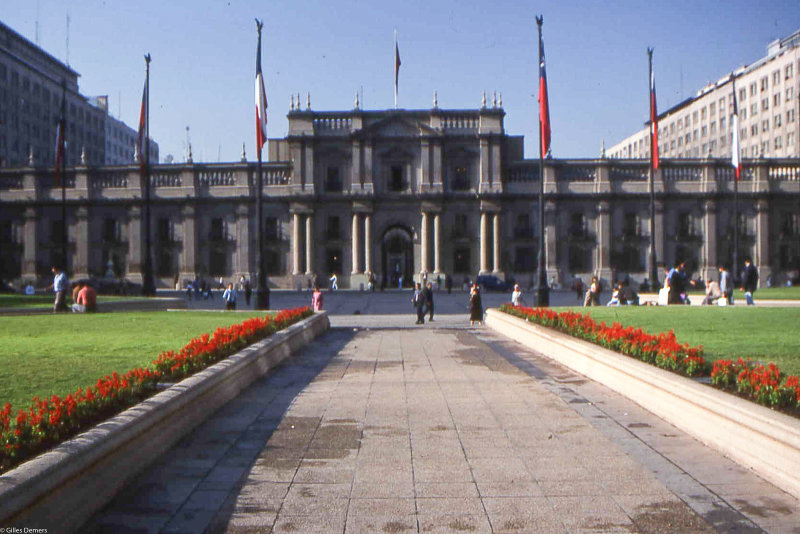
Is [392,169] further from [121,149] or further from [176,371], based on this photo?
[121,149]

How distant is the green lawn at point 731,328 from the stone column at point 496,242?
39.9m

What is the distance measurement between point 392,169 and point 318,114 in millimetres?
7227

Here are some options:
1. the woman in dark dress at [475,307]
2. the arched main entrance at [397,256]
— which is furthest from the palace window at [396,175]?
the woman in dark dress at [475,307]

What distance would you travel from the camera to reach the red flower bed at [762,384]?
296 inches

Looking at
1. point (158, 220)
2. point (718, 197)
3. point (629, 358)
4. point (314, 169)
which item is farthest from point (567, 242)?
point (629, 358)

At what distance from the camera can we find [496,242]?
6456 centimetres

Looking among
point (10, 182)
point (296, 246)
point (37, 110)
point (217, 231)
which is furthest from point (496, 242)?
point (37, 110)

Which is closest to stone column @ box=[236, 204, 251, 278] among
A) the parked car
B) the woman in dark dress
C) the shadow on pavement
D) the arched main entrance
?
the arched main entrance

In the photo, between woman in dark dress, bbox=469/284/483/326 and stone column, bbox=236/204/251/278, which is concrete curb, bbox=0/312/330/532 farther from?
stone column, bbox=236/204/251/278

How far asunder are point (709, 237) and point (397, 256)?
24.6 metres

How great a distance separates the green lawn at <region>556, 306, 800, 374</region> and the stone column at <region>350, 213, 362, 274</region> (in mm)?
41392

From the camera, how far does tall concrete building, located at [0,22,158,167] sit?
3130 inches

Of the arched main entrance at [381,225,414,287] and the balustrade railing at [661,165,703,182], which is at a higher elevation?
the balustrade railing at [661,165,703,182]

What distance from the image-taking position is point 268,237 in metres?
65.9
